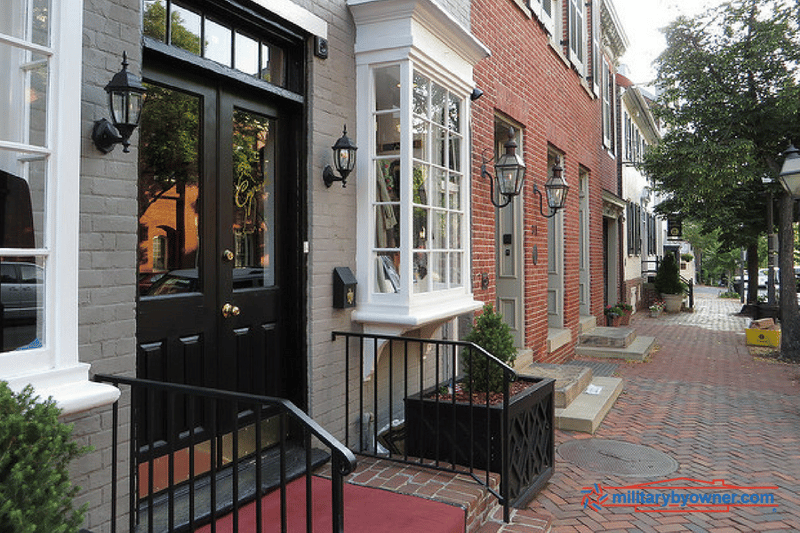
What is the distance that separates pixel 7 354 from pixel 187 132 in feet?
5.27

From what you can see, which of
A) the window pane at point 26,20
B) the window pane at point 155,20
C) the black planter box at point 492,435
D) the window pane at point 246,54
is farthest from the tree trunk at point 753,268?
the window pane at point 26,20

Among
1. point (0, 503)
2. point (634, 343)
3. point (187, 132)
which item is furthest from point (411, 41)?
point (634, 343)

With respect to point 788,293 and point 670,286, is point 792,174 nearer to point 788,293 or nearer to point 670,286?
point 788,293

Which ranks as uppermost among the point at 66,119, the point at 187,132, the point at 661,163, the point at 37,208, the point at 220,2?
the point at 661,163

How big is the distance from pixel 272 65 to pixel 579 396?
184 inches

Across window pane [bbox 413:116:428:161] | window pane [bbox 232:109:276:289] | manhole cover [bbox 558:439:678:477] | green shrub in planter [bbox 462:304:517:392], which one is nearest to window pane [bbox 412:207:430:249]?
window pane [bbox 413:116:428:161]

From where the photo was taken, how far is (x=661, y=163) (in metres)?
12.0

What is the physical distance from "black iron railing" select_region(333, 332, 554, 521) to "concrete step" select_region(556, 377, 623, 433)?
1.52 m

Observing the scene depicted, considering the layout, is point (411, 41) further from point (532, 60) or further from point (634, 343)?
point (634, 343)

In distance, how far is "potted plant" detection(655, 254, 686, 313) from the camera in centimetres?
1952

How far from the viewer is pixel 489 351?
169 inches

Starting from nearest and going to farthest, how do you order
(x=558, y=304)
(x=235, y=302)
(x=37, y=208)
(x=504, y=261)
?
(x=37, y=208), (x=235, y=302), (x=504, y=261), (x=558, y=304)

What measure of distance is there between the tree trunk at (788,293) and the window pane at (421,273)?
28.8ft

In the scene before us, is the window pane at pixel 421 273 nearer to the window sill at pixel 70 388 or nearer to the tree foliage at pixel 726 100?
the window sill at pixel 70 388
